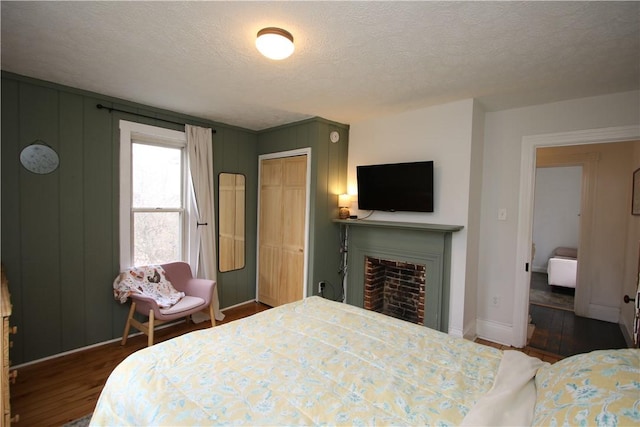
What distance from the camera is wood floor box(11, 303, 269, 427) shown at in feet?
6.91

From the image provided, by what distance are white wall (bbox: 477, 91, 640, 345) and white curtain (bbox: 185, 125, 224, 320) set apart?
3083 mm

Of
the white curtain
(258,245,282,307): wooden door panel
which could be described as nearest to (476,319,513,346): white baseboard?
(258,245,282,307): wooden door panel

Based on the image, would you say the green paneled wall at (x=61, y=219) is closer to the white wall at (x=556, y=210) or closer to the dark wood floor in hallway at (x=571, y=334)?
the dark wood floor in hallway at (x=571, y=334)

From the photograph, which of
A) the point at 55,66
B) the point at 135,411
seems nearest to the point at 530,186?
the point at 135,411

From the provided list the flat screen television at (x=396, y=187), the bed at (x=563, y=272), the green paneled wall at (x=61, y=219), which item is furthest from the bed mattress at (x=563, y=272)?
the green paneled wall at (x=61, y=219)

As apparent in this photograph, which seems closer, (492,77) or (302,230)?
(492,77)

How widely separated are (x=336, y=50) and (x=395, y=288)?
280 cm

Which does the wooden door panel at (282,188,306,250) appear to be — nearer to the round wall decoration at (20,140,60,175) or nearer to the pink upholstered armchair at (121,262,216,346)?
the pink upholstered armchair at (121,262,216,346)

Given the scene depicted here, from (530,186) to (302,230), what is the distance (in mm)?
2465

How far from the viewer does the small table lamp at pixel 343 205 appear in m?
3.83

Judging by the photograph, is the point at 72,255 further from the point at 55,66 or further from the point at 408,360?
the point at 408,360

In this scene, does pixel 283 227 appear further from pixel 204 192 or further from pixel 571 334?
pixel 571 334

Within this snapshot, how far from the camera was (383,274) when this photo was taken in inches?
155

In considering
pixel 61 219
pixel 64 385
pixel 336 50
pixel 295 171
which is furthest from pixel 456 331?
pixel 61 219
